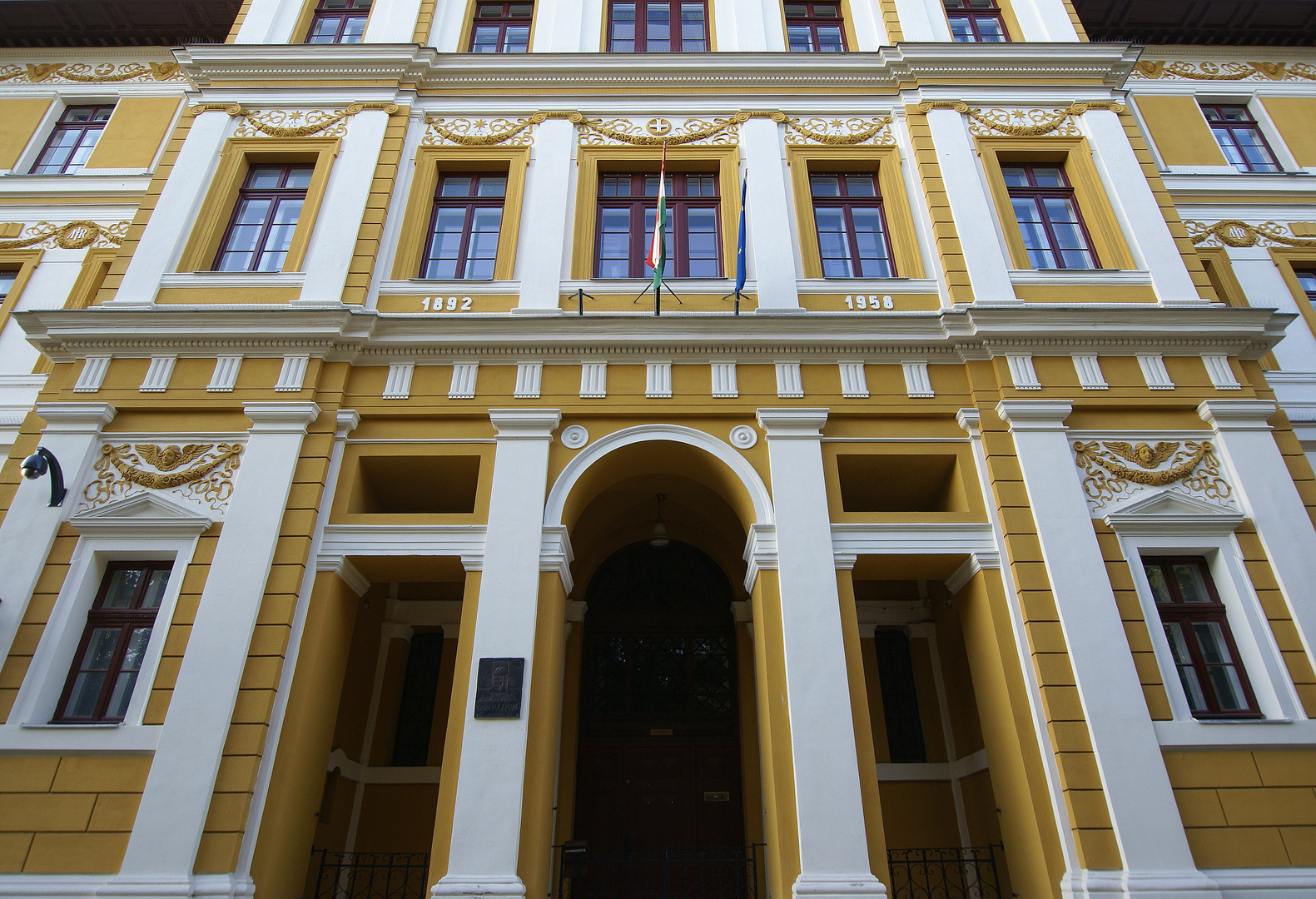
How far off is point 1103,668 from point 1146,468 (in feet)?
8.88

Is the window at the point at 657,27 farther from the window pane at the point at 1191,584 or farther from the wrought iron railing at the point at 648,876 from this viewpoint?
the wrought iron railing at the point at 648,876

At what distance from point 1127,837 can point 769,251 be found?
7.89 meters

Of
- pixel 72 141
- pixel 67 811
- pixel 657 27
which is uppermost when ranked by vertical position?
pixel 657 27

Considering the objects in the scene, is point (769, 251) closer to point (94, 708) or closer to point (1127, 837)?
point (1127, 837)

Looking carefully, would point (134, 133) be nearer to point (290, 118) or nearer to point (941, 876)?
point (290, 118)

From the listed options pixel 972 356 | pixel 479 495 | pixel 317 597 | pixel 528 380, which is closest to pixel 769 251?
pixel 972 356

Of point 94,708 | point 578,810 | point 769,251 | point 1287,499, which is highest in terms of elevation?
point 769,251

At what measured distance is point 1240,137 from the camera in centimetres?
1469

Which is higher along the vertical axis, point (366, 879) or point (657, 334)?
point (657, 334)

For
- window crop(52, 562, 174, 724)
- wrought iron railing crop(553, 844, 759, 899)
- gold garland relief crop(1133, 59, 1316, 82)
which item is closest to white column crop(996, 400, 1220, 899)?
wrought iron railing crop(553, 844, 759, 899)

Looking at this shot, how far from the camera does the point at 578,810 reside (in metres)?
11.0

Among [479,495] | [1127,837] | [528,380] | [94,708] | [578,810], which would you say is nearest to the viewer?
[1127,837]

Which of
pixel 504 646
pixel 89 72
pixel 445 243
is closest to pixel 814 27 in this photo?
pixel 445 243

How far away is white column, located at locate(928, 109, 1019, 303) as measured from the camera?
35.0 ft
